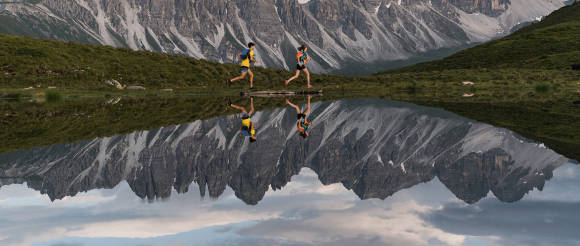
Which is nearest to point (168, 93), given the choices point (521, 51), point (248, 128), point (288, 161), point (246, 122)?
point (246, 122)

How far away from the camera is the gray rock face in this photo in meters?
12.5

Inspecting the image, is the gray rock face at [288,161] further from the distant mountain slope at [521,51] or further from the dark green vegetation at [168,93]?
the distant mountain slope at [521,51]

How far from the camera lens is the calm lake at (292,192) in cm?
884

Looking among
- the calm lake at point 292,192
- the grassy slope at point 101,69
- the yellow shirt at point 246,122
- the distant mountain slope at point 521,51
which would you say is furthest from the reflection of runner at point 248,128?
the distant mountain slope at point 521,51

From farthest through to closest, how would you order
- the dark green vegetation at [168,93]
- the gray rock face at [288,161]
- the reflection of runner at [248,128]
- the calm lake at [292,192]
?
the dark green vegetation at [168,93], the reflection of runner at [248,128], the gray rock face at [288,161], the calm lake at [292,192]

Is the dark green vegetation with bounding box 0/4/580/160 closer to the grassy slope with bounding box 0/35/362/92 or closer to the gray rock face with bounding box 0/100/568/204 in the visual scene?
the grassy slope with bounding box 0/35/362/92

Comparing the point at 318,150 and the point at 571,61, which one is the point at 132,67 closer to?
the point at 318,150

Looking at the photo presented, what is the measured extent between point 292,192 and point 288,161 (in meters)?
4.06

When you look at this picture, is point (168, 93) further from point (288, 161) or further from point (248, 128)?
point (288, 161)

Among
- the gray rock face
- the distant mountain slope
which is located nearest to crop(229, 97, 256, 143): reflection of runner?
the gray rock face

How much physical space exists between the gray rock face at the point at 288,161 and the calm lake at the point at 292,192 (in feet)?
0.17

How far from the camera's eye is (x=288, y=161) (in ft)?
52.9

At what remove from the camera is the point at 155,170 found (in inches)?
563

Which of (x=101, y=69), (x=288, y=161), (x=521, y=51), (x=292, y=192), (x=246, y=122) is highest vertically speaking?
(x=521, y=51)
